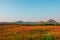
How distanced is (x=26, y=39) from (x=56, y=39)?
2274 mm

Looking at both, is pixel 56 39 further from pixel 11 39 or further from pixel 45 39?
pixel 11 39

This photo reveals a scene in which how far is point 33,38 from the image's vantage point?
592 inches

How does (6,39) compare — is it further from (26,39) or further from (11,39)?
(26,39)

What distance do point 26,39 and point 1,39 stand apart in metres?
1.91

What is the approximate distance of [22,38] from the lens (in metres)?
14.2

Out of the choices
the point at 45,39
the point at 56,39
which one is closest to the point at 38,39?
the point at 45,39

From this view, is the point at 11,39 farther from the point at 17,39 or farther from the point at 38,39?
the point at 38,39

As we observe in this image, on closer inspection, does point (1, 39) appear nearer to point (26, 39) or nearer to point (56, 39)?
point (26, 39)

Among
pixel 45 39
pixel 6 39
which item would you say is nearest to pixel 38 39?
pixel 45 39

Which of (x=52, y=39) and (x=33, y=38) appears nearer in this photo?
(x=52, y=39)

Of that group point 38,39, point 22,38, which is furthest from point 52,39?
point 22,38

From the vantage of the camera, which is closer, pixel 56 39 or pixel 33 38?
pixel 56 39

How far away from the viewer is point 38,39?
14453 mm

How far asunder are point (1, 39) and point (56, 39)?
417 centimetres
